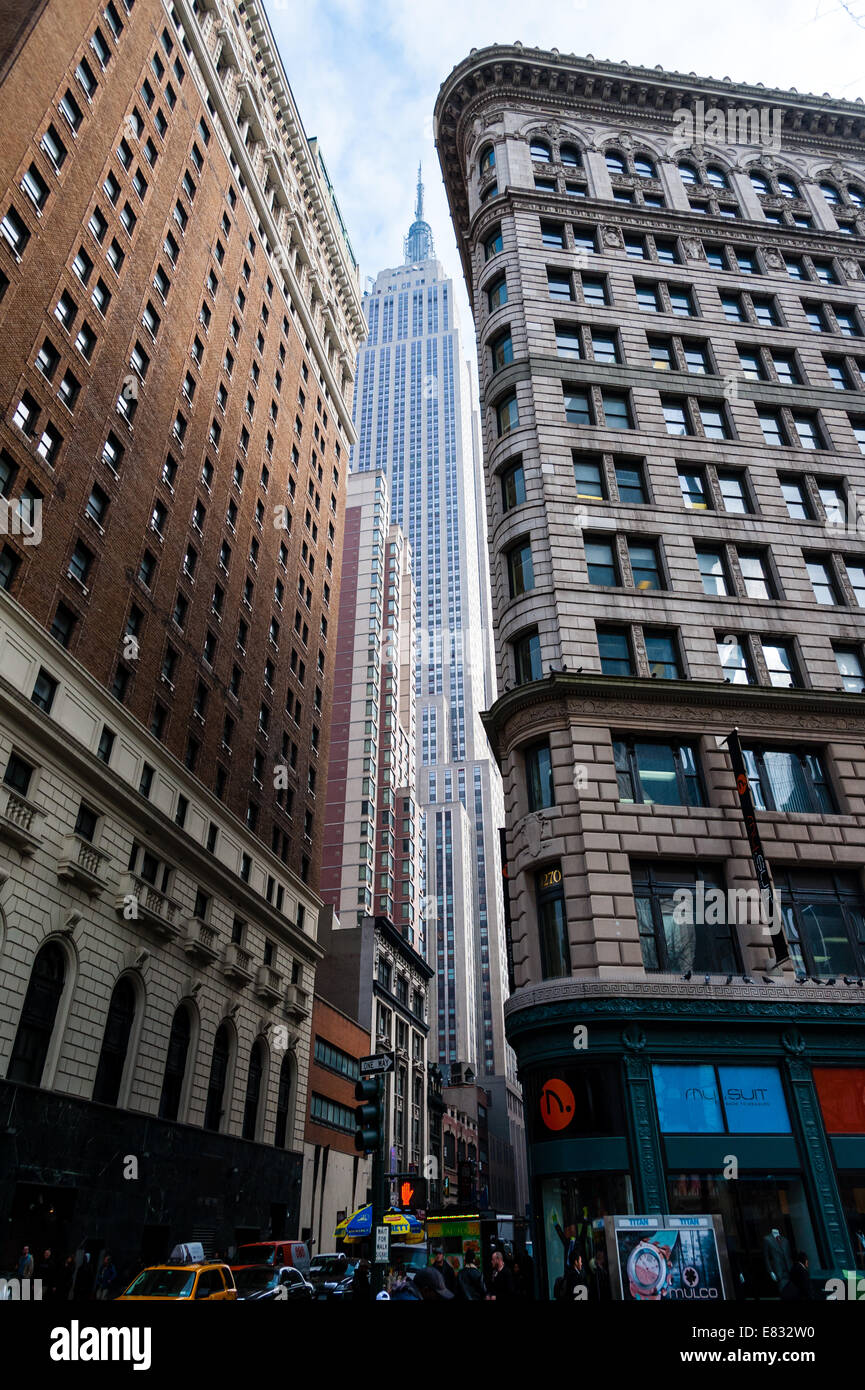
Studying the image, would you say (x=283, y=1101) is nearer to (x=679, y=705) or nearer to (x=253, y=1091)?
(x=253, y=1091)

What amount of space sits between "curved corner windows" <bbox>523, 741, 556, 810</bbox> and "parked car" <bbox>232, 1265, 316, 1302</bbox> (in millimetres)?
13672

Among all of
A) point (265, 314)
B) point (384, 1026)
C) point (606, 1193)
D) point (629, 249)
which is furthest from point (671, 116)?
point (384, 1026)

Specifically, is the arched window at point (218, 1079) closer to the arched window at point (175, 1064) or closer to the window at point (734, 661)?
the arched window at point (175, 1064)

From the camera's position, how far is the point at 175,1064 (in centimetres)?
3769

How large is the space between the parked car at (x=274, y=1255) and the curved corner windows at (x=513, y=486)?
2528 centimetres

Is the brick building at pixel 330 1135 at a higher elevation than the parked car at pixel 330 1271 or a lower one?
higher

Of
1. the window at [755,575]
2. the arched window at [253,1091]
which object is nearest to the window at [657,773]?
the window at [755,575]

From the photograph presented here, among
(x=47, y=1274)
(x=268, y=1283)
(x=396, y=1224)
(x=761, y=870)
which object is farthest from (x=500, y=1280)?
Result: (x=396, y=1224)

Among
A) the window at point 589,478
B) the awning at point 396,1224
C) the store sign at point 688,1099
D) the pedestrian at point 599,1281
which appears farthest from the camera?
the awning at point 396,1224

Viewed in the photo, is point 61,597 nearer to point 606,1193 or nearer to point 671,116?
point 606,1193

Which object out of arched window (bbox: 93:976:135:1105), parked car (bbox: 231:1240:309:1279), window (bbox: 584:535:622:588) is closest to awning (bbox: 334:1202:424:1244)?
parked car (bbox: 231:1240:309:1279)

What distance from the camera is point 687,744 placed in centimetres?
2586

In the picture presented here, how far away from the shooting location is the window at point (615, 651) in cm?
2683
